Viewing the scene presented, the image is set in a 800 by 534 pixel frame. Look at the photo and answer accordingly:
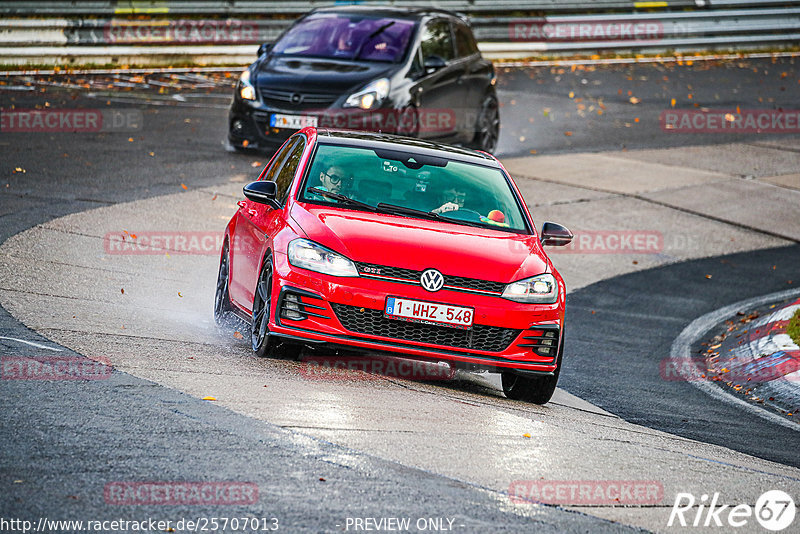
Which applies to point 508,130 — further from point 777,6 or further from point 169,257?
point 777,6

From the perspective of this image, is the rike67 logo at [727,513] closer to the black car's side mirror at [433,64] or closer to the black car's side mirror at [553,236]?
the black car's side mirror at [553,236]

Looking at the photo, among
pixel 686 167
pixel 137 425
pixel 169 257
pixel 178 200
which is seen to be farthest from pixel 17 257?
pixel 686 167

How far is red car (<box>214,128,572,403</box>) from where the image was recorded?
7.78 m

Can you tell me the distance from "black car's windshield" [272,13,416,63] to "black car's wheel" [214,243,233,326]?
787 centimetres

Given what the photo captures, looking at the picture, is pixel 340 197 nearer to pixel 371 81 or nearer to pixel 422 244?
pixel 422 244

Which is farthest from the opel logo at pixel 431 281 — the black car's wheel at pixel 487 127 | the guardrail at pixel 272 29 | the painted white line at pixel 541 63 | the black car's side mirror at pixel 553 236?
the guardrail at pixel 272 29

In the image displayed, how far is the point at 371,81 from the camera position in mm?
16375

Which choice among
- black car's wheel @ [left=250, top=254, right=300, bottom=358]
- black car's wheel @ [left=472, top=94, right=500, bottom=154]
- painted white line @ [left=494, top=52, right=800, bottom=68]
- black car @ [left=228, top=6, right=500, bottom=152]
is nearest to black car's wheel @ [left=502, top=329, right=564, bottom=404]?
black car's wheel @ [left=250, top=254, right=300, bottom=358]

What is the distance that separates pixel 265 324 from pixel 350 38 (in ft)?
32.7

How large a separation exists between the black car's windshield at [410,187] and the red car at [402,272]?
1cm

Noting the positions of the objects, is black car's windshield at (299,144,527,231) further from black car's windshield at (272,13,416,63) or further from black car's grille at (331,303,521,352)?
black car's windshield at (272,13,416,63)

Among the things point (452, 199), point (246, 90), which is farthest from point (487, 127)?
point (452, 199)

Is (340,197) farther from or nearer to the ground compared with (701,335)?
farther from the ground

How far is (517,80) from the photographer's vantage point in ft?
84.9
